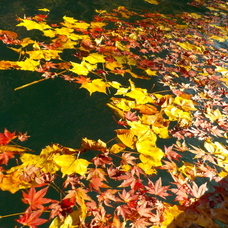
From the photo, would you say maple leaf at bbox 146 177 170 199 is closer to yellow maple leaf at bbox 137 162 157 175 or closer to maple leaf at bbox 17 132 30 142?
yellow maple leaf at bbox 137 162 157 175

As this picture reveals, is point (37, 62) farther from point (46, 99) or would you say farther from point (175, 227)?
point (175, 227)

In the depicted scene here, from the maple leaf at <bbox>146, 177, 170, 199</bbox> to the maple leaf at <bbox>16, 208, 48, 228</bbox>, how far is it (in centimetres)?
61

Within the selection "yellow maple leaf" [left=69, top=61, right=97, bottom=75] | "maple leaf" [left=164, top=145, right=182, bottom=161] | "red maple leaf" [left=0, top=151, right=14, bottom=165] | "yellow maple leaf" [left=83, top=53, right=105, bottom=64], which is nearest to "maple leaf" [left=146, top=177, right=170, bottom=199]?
"maple leaf" [left=164, top=145, right=182, bottom=161]

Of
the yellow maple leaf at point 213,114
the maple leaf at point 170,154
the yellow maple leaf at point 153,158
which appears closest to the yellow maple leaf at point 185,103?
the yellow maple leaf at point 213,114

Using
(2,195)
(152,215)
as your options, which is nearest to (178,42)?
(152,215)

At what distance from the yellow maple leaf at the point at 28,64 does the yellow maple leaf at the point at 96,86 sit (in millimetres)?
520

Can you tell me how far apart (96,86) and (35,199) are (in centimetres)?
122

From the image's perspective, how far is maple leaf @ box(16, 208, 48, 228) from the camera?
1.09 meters

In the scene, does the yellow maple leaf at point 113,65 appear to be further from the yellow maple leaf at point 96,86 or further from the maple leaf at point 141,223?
the maple leaf at point 141,223

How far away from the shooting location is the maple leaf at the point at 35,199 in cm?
117

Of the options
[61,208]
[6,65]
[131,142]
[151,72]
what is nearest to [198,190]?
[131,142]

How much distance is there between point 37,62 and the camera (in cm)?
229

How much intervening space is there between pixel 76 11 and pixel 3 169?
314 cm

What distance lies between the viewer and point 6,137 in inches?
58.0
